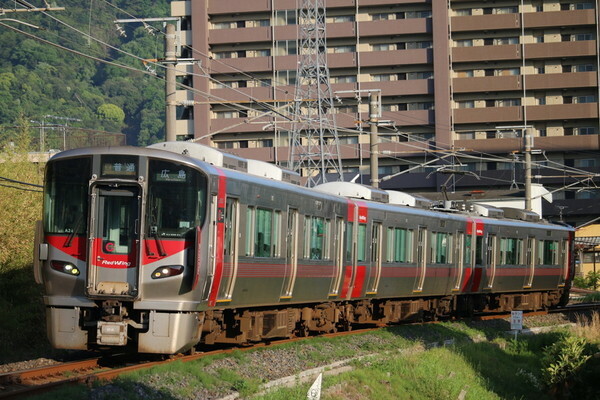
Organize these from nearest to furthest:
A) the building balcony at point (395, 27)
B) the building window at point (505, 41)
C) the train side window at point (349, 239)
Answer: the train side window at point (349, 239) → the building balcony at point (395, 27) → the building window at point (505, 41)

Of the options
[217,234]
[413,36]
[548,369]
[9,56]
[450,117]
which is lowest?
[548,369]

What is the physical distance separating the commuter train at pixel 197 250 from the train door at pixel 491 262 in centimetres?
637

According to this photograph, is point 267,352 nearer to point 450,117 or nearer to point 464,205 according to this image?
point 464,205

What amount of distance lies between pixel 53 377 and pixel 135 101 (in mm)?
188691

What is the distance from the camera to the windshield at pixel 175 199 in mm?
14586

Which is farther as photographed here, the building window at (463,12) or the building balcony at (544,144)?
the building window at (463,12)

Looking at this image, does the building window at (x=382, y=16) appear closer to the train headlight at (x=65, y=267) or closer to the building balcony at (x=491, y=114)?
the building balcony at (x=491, y=114)

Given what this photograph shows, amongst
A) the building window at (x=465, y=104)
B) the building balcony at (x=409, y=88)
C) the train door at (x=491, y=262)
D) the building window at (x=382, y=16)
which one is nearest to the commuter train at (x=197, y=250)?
the train door at (x=491, y=262)

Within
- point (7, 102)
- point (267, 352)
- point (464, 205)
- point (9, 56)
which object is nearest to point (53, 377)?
point (267, 352)

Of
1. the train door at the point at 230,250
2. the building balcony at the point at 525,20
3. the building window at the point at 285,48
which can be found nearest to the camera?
the train door at the point at 230,250

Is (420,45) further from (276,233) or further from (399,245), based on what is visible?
(276,233)

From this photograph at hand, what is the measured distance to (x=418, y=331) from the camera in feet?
78.5

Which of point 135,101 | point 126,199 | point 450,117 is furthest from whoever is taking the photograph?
point 135,101

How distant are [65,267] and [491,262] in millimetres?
17940
